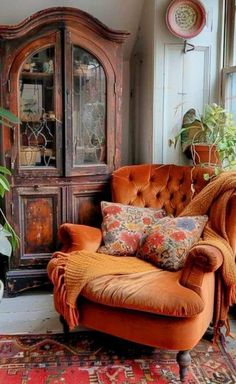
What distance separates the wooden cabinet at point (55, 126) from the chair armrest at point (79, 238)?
43 cm

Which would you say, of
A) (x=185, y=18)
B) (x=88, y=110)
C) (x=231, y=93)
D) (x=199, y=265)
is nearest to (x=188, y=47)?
(x=185, y=18)

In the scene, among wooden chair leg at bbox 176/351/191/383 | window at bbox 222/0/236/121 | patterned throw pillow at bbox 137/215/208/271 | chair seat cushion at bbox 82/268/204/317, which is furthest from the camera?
window at bbox 222/0/236/121

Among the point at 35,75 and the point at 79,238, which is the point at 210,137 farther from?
the point at 35,75

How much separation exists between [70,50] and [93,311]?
1706 mm

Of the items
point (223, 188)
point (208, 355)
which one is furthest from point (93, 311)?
point (223, 188)

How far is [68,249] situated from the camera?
8.39 ft

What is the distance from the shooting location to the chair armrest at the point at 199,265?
203 cm

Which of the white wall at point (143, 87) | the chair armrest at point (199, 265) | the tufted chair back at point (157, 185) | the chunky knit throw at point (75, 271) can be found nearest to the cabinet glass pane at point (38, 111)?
the tufted chair back at point (157, 185)

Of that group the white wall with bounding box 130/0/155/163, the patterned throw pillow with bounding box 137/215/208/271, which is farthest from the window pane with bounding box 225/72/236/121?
the patterned throw pillow with bounding box 137/215/208/271

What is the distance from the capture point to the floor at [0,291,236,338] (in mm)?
2590

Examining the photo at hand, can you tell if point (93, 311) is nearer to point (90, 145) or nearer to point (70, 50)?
point (90, 145)

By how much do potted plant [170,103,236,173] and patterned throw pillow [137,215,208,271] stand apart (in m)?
0.48

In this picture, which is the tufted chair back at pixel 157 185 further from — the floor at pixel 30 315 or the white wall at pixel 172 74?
the floor at pixel 30 315

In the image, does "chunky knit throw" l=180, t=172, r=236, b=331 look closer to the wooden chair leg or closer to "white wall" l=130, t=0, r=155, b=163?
the wooden chair leg
